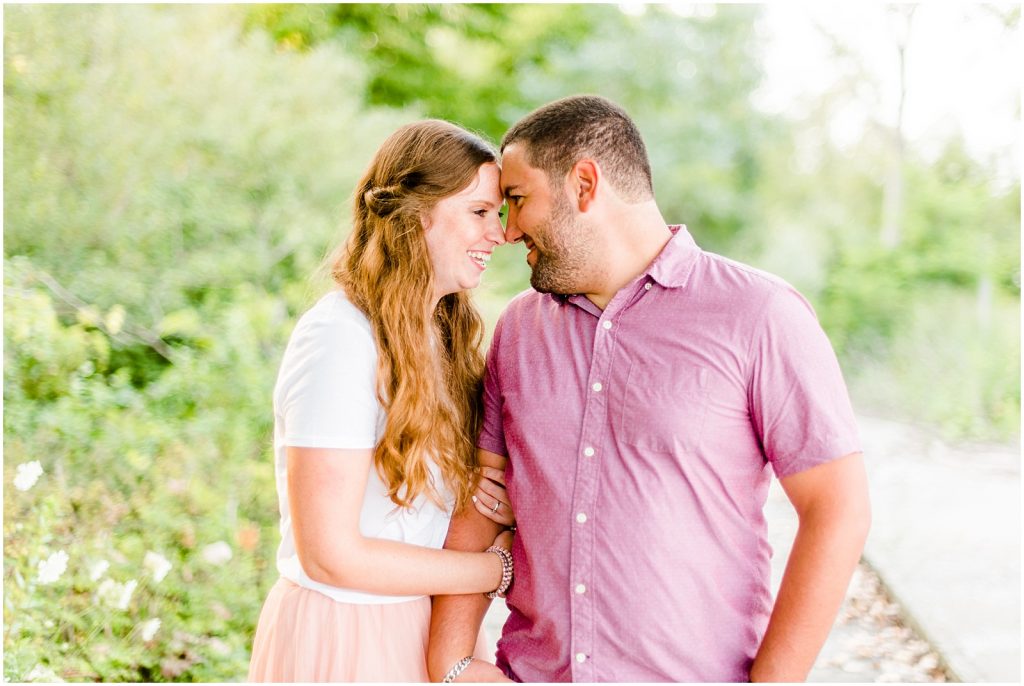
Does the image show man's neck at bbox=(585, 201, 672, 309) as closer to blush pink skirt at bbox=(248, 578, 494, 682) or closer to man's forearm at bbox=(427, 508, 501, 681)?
man's forearm at bbox=(427, 508, 501, 681)

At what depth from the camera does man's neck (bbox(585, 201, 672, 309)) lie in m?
2.15

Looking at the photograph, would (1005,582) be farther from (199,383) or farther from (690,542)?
(199,383)

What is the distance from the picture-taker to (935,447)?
29.4ft

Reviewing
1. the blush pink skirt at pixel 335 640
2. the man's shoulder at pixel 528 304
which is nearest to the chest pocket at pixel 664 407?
the man's shoulder at pixel 528 304

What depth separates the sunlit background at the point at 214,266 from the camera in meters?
3.94

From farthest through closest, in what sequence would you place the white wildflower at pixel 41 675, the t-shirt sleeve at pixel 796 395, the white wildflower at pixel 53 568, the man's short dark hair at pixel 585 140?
the white wildflower at pixel 41 675, the white wildflower at pixel 53 568, the man's short dark hair at pixel 585 140, the t-shirt sleeve at pixel 796 395

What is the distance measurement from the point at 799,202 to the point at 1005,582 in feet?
46.6

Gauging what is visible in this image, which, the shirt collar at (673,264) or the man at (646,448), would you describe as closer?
the man at (646,448)

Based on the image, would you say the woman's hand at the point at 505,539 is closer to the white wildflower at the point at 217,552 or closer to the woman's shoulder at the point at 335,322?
the woman's shoulder at the point at 335,322

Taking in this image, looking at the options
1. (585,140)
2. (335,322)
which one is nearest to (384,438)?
(335,322)

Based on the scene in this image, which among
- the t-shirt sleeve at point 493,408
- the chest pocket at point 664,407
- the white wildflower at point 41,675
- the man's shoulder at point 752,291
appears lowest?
the white wildflower at point 41,675

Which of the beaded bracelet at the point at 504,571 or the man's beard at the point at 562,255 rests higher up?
the man's beard at the point at 562,255

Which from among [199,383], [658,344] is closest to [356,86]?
[199,383]

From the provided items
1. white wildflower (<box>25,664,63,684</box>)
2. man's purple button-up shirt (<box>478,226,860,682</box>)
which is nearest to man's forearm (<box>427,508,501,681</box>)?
man's purple button-up shirt (<box>478,226,860,682</box>)
